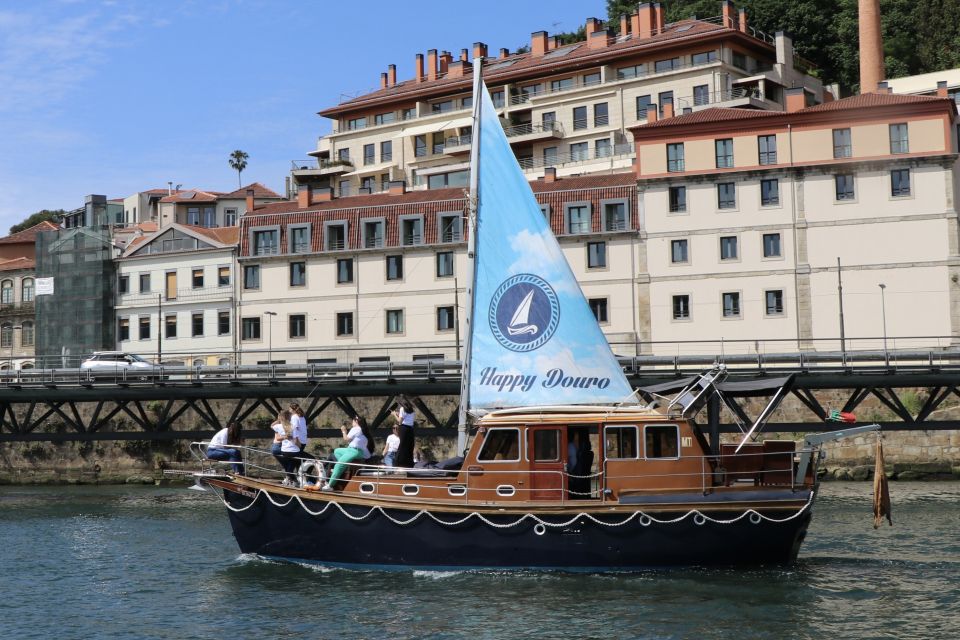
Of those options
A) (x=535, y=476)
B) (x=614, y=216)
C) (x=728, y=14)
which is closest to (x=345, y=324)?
(x=614, y=216)

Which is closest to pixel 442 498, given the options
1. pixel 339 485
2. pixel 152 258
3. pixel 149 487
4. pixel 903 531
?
pixel 339 485

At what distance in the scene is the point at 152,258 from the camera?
303 feet

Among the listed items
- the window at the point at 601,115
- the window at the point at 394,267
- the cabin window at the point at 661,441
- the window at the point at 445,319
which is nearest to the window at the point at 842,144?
the window at the point at 445,319

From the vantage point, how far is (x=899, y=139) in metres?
72.4

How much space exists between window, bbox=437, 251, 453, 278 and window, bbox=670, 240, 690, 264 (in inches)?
601

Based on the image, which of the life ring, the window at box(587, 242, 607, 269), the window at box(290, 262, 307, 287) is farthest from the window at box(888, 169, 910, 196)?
the life ring

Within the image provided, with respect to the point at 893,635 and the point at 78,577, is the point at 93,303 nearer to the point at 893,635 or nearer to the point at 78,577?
the point at 78,577

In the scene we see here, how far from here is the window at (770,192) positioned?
74.6 metres

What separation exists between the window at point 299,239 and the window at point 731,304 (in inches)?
1190

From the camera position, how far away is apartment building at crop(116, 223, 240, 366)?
291ft

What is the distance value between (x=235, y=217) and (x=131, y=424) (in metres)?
39.9

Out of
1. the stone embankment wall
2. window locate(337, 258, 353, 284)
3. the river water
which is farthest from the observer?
window locate(337, 258, 353, 284)

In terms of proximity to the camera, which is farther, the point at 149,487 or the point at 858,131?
the point at 858,131

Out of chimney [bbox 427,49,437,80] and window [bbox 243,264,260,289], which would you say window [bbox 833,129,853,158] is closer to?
window [bbox 243,264,260,289]
